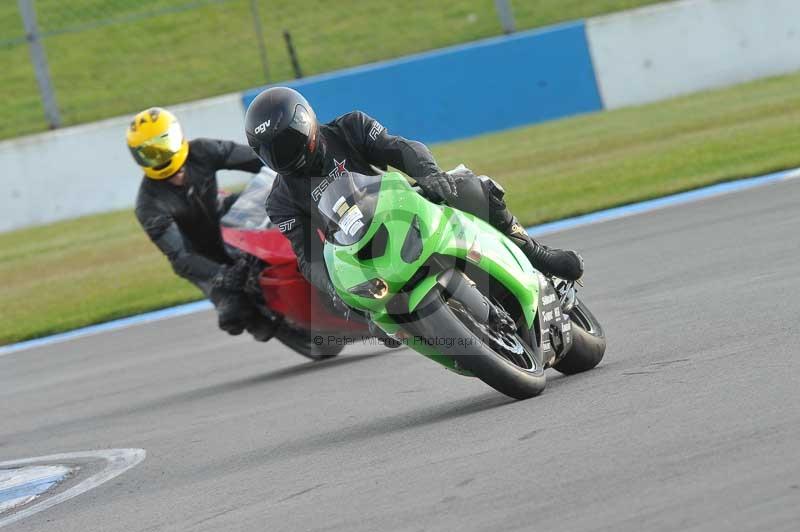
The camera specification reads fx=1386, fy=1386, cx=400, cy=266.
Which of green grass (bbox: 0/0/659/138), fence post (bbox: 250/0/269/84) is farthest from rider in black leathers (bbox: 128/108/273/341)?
green grass (bbox: 0/0/659/138)

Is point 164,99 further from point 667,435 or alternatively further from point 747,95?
point 667,435

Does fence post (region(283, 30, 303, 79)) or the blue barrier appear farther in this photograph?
fence post (region(283, 30, 303, 79))

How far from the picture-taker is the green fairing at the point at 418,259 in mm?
5641

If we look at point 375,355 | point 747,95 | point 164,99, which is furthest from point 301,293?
point 164,99

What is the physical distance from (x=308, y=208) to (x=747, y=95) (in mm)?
13365

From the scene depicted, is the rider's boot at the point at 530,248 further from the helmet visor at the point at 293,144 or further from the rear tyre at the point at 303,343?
the rear tyre at the point at 303,343

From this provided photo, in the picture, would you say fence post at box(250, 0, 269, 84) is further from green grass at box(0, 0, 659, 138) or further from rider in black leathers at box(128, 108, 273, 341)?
rider in black leathers at box(128, 108, 273, 341)

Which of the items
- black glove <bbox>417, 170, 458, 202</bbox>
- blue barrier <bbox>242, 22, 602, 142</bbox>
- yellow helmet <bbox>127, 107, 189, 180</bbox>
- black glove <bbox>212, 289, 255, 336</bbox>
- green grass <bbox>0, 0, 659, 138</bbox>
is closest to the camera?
black glove <bbox>417, 170, 458, 202</bbox>

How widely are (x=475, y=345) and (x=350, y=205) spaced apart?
77 cm

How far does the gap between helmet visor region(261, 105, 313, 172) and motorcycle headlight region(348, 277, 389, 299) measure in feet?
2.94

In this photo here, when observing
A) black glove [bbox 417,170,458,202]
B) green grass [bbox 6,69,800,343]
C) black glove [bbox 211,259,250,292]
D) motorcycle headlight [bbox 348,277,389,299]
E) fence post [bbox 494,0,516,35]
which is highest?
black glove [bbox 417,170,458,202]

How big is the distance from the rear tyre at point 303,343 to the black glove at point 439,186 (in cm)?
316

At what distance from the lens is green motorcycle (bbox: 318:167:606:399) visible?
5.64 m

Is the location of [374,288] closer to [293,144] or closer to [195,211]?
[293,144]
